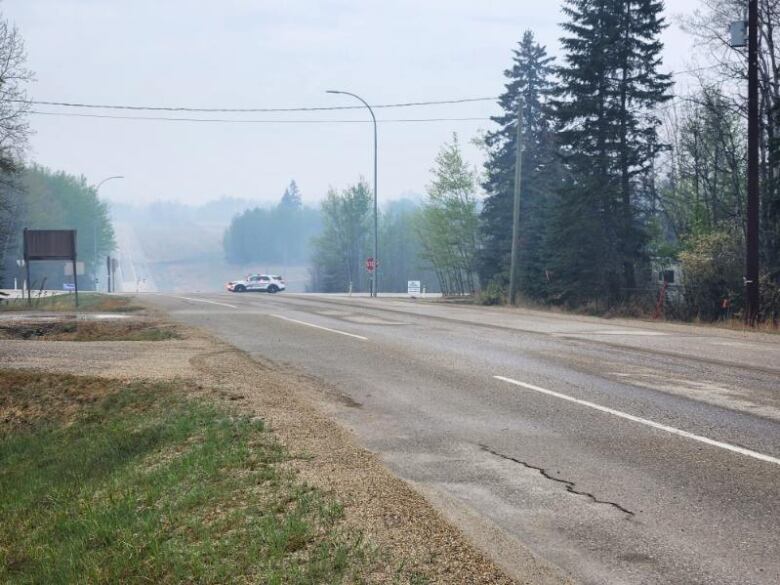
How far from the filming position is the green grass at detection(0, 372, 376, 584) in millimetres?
4844

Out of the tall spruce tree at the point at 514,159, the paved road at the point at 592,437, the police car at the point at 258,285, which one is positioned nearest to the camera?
the paved road at the point at 592,437

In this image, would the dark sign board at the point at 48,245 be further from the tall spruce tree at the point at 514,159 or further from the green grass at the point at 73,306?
the tall spruce tree at the point at 514,159

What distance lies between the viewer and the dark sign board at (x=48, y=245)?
106 ft

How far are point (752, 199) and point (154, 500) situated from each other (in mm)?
19862

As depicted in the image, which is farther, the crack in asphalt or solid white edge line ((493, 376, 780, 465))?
solid white edge line ((493, 376, 780, 465))

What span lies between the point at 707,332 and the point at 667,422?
1169 centimetres

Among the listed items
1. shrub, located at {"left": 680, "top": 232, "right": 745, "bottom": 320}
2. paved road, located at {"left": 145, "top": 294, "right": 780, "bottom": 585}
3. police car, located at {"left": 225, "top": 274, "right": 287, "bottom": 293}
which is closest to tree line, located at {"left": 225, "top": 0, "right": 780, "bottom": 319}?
shrub, located at {"left": 680, "top": 232, "right": 745, "bottom": 320}

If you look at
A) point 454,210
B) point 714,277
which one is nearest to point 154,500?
point 714,277

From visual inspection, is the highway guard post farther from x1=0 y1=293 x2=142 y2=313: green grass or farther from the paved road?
the paved road

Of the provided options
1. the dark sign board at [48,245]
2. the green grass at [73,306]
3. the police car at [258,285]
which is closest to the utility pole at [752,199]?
the green grass at [73,306]

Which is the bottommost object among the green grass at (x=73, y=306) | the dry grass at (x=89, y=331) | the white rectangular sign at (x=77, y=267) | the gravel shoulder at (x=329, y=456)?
the gravel shoulder at (x=329, y=456)

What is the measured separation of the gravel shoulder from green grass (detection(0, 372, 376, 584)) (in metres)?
0.20

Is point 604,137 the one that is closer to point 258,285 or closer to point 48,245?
point 48,245

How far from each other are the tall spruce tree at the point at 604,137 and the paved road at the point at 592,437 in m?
18.3
